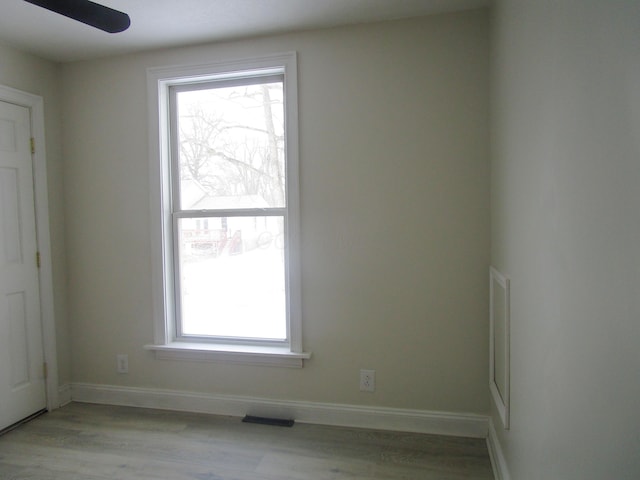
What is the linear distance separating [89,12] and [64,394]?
109 inches

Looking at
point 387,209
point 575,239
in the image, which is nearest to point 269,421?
point 387,209

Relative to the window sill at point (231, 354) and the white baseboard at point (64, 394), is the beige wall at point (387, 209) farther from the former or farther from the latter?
the white baseboard at point (64, 394)

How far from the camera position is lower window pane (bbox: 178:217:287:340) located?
2609 mm

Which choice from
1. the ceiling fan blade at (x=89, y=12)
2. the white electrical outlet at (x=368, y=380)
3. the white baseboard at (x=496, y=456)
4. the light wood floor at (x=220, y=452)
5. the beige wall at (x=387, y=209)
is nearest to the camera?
the ceiling fan blade at (x=89, y=12)

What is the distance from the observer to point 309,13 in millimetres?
2188

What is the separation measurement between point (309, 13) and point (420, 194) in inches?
49.8

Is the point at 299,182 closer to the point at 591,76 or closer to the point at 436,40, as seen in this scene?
the point at 436,40

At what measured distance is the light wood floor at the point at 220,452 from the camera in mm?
2002

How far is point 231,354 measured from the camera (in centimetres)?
259

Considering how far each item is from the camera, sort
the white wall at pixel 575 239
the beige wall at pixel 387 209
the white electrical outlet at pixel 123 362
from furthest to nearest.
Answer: the white electrical outlet at pixel 123 362, the beige wall at pixel 387 209, the white wall at pixel 575 239

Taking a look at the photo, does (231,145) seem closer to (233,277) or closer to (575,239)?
(233,277)

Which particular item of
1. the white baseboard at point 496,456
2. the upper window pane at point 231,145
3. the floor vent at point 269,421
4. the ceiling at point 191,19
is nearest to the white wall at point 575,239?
the white baseboard at point 496,456

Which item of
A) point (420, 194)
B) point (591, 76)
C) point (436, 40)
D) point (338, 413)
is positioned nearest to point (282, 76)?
point (436, 40)

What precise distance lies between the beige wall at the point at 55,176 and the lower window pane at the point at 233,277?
0.96 meters
